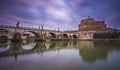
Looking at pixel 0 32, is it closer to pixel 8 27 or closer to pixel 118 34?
pixel 8 27

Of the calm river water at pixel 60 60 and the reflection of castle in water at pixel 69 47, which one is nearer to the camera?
the calm river water at pixel 60 60

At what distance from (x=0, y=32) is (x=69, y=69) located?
4552cm

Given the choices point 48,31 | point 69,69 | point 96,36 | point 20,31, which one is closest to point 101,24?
point 96,36

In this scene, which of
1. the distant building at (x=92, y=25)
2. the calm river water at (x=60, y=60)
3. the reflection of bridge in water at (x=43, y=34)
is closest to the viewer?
the calm river water at (x=60, y=60)

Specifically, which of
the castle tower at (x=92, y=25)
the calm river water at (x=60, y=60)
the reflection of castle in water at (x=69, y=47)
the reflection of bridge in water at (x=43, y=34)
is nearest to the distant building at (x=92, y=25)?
the castle tower at (x=92, y=25)

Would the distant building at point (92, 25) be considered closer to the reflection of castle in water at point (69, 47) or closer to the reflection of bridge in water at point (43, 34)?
the reflection of bridge in water at point (43, 34)

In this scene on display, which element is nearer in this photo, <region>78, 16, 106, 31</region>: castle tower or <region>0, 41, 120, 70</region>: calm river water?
<region>0, 41, 120, 70</region>: calm river water

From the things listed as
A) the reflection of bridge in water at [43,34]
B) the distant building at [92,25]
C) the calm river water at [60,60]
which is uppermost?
the distant building at [92,25]

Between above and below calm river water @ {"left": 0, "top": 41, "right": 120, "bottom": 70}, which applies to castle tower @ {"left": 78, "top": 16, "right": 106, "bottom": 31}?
above

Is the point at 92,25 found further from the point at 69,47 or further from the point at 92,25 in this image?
the point at 69,47

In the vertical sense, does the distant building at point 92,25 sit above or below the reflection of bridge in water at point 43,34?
above

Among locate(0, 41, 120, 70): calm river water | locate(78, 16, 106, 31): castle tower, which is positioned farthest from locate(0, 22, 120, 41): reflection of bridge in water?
locate(0, 41, 120, 70): calm river water

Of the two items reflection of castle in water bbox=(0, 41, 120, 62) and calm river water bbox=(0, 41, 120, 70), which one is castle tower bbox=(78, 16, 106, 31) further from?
calm river water bbox=(0, 41, 120, 70)

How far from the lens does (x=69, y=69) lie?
302 inches
